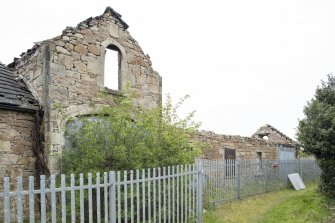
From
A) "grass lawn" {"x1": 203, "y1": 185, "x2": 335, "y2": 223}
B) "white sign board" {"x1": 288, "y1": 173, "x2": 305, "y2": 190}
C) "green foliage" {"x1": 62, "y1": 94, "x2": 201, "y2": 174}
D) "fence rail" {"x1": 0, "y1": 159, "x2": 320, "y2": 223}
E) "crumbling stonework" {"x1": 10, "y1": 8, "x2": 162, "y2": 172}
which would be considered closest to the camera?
"fence rail" {"x1": 0, "y1": 159, "x2": 320, "y2": 223}

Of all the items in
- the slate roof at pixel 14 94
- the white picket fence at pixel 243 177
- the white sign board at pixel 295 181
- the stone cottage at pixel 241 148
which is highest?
the slate roof at pixel 14 94

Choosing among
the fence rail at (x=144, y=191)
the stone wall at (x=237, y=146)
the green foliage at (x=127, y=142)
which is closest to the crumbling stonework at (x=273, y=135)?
the stone wall at (x=237, y=146)

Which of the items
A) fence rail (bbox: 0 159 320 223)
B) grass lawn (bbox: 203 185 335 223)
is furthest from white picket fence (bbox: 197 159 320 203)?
grass lawn (bbox: 203 185 335 223)

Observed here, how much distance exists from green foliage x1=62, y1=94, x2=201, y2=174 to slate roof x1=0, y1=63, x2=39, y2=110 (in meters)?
1.14

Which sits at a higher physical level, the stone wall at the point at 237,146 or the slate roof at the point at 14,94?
the slate roof at the point at 14,94

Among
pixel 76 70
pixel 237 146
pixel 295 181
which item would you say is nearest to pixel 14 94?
pixel 76 70

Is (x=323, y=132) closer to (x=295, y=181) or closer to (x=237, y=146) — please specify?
(x=295, y=181)

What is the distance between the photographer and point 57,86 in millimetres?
7855

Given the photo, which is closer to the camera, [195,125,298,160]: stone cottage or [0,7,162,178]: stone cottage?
[0,7,162,178]: stone cottage

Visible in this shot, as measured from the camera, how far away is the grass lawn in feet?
26.0

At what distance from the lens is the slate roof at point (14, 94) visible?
7117 millimetres

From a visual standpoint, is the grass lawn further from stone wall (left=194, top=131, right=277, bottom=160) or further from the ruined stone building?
the ruined stone building

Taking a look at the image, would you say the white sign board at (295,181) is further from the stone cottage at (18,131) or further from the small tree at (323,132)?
the stone cottage at (18,131)

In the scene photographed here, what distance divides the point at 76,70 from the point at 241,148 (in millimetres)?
9680
